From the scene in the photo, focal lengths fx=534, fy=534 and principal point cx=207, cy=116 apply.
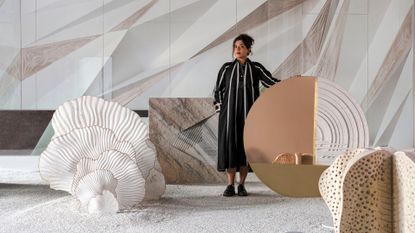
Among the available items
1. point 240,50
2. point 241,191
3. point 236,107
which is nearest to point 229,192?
point 241,191

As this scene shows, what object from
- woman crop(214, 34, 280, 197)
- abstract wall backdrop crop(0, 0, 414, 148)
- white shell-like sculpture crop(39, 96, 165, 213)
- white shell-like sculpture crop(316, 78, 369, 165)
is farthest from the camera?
abstract wall backdrop crop(0, 0, 414, 148)

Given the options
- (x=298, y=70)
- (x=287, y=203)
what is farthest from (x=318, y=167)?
(x=298, y=70)

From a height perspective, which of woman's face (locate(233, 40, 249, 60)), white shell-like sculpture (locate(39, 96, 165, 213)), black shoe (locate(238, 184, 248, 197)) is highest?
woman's face (locate(233, 40, 249, 60))

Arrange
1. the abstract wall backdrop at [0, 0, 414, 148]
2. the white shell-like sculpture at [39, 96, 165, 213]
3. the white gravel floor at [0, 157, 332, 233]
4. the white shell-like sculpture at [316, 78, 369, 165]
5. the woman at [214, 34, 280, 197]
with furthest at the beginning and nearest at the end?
the abstract wall backdrop at [0, 0, 414, 148] → the woman at [214, 34, 280, 197] → the white shell-like sculpture at [39, 96, 165, 213] → the white shell-like sculpture at [316, 78, 369, 165] → the white gravel floor at [0, 157, 332, 233]

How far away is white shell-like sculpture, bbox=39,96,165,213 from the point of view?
107 inches

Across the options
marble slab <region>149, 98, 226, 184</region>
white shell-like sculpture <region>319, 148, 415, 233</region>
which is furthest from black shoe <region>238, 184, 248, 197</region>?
white shell-like sculpture <region>319, 148, 415, 233</region>

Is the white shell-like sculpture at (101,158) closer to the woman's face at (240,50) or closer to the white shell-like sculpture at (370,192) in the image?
the woman's face at (240,50)

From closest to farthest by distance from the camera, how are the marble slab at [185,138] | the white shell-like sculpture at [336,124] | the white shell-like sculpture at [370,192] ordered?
the white shell-like sculpture at [370,192] → the white shell-like sculpture at [336,124] → the marble slab at [185,138]

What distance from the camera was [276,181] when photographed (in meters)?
2.42

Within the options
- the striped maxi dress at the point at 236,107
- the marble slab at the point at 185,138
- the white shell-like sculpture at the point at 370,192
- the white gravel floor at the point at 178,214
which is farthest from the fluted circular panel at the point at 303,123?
the marble slab at the point at 185,138

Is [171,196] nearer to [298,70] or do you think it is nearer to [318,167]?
[318,167]

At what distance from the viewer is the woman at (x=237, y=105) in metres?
3.58

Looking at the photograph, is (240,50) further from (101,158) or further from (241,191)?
(101,158)

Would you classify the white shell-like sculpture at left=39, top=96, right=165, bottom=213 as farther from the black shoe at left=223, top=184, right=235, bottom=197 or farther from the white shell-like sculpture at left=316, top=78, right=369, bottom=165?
the white shell-like sculpture at left=316, top=78, right=369, bottom=165
